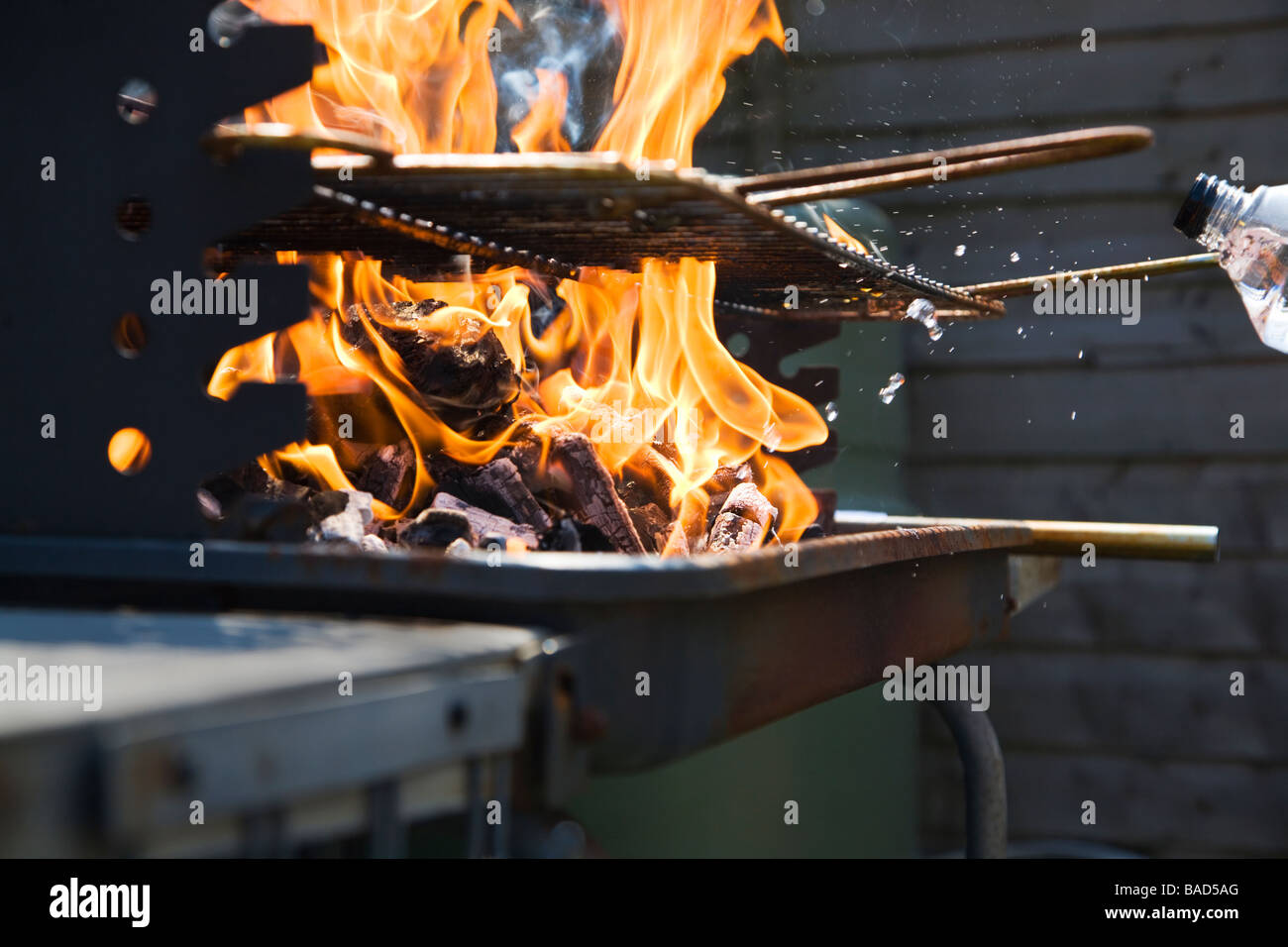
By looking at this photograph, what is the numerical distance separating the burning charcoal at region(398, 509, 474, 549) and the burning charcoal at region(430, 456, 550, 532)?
150 millimetres

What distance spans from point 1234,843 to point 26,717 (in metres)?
2.87

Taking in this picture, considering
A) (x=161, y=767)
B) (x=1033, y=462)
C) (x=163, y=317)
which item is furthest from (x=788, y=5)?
(x=161, y=767)

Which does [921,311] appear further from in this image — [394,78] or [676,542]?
[394,78]

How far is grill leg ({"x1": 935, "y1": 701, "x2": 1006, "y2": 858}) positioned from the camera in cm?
170

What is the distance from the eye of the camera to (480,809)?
0.75 metres

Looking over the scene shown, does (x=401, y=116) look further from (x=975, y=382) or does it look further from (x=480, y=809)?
(x=975, y=382)

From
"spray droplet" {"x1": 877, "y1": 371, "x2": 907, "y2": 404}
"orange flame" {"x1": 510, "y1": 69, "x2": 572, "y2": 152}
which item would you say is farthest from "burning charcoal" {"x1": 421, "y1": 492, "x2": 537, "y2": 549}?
"spray droplet" {"x1": 877, "y1": 371, "x2": 907, "y2": 404}

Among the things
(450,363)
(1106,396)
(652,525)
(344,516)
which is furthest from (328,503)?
(1106,396)

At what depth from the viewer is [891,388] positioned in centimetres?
286

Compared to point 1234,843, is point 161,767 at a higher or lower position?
higher

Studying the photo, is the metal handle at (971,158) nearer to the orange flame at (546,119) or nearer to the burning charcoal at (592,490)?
the burning charcoal at (592,490)

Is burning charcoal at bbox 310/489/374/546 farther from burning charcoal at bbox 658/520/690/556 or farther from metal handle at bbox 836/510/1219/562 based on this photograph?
metal handle at bbox 836/510/1219/562

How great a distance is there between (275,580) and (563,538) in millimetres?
515

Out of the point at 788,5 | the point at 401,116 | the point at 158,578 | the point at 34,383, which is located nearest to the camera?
the point at 158,578
